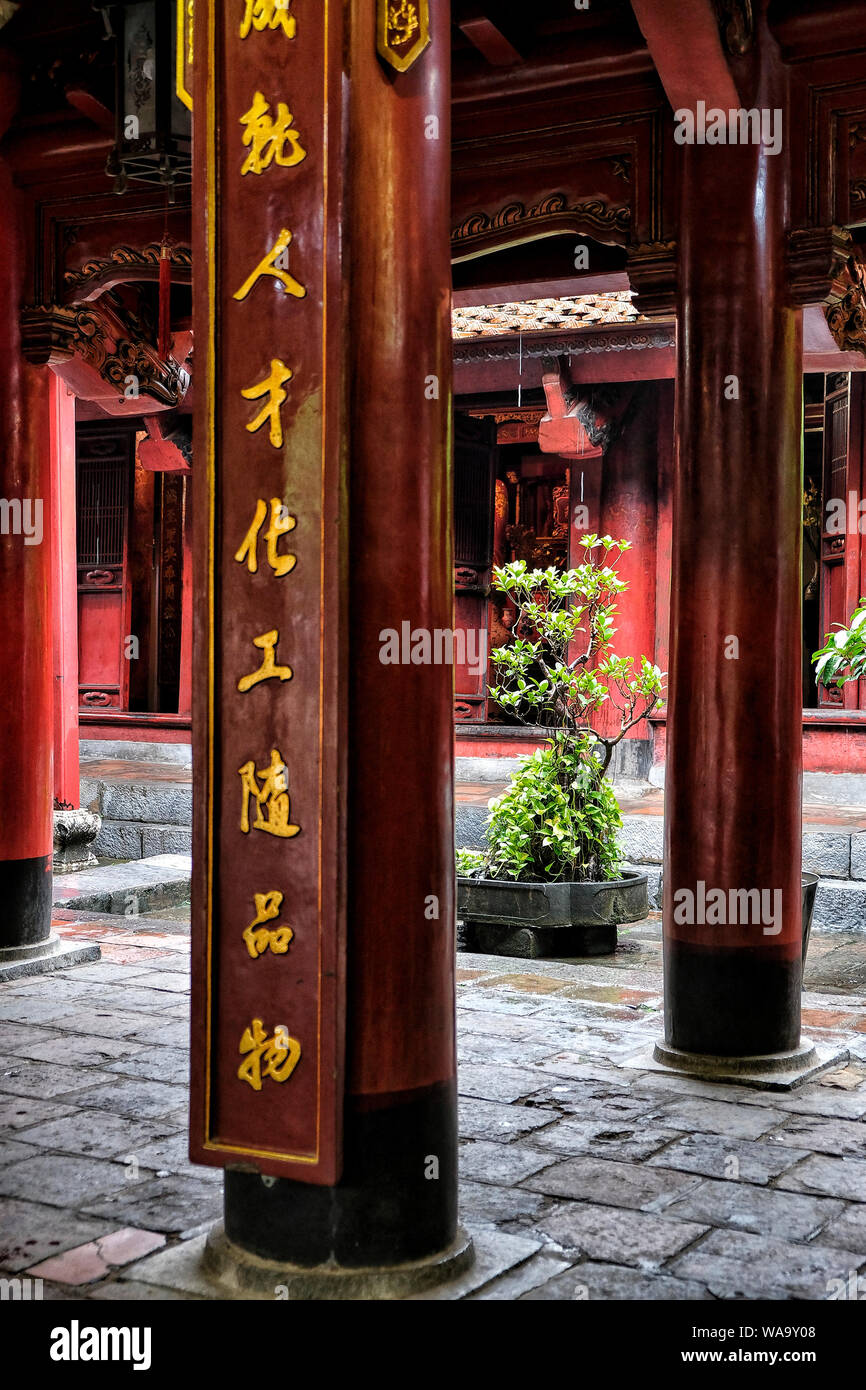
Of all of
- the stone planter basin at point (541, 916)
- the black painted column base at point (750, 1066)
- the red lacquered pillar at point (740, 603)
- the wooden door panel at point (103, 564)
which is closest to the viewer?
the black painted column base at point (750, 1066)

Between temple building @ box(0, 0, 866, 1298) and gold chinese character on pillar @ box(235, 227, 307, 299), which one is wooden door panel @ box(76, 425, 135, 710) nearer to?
temple building @ box(0, 0, 866, 1298)

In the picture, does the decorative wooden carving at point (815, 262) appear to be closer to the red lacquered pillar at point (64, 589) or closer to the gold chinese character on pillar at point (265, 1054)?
the gold chinese character on pillar at point (265, 1054)

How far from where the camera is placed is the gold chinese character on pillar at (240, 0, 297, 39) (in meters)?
2.76

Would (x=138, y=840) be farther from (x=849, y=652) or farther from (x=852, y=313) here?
(x=852, y=313)

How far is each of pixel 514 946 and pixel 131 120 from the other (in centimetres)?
443

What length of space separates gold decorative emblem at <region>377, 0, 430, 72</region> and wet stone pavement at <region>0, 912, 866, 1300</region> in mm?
2529

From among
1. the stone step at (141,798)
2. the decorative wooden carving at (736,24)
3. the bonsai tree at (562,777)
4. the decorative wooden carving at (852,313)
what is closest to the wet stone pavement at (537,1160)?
the bonsai tree at (562,777)

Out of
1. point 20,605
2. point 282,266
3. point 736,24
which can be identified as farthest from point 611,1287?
point 20,605

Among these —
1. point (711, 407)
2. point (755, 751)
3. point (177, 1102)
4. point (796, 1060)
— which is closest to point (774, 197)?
point (711, 407)

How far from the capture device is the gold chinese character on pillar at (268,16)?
9.04 ft

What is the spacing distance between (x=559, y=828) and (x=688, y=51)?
4136 millimetres

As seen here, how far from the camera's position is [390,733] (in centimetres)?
278

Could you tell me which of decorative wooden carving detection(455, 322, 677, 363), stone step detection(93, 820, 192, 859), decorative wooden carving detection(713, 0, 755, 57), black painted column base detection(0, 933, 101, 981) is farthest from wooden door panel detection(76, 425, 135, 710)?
decorative wooden carving detection(713, 0, 755, 57)

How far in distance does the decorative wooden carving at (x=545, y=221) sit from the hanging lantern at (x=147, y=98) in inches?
46.8
